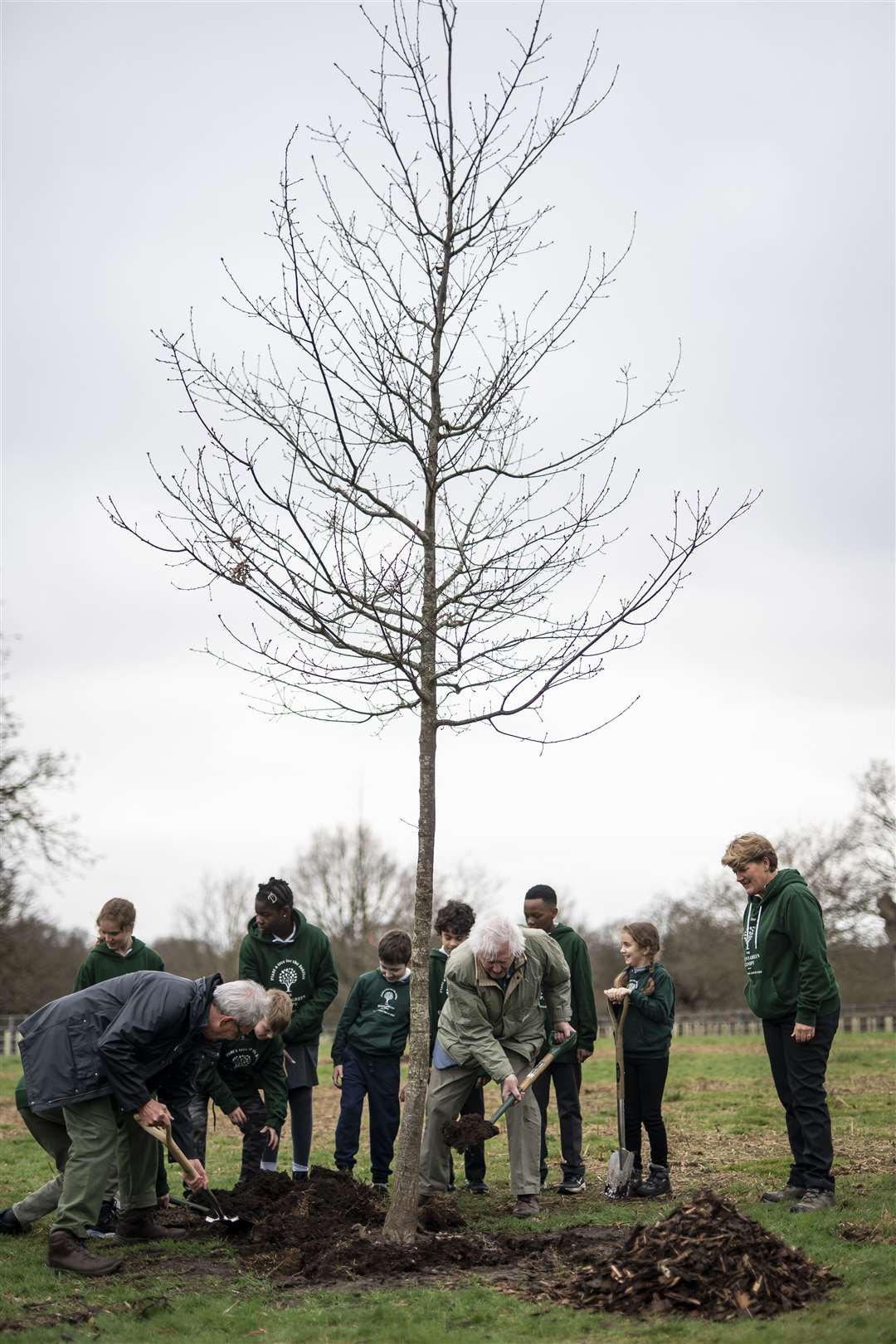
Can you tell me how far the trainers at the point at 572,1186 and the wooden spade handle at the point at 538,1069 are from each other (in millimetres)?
843

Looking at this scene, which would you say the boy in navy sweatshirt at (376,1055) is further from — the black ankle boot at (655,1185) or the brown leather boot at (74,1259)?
the brown leather boot at (74,1259)

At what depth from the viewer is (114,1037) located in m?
6.69

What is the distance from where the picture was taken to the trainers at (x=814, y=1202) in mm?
7469

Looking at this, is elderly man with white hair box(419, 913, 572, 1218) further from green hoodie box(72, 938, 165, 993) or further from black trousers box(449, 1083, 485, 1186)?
green hoodie box(72, 938, 165, 993)

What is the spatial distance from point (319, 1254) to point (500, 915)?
7.02ft

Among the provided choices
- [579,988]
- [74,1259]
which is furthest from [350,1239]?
[579,988]

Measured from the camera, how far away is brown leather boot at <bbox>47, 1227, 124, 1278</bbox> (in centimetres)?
659

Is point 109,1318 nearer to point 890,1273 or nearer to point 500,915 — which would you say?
point 500,915

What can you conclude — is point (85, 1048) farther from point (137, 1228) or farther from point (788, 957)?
point (788, 957)

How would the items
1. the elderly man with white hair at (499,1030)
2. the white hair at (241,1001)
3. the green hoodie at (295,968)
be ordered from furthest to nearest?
1. the green hoodie at (295,968)
2. the elderly man with white hair at (499,1030)
3. the white hair at (241,1001)

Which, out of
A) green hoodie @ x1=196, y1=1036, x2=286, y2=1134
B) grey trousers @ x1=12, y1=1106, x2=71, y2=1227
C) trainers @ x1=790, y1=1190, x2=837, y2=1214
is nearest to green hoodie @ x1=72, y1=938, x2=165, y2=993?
green hoodie @ x1=196, y1=1036, x2=286, y2=1134

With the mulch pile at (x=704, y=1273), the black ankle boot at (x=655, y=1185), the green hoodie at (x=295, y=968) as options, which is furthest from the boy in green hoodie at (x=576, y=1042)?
the mulch pile at (x=704, y=1273)

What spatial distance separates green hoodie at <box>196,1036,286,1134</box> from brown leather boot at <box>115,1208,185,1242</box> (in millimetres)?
827

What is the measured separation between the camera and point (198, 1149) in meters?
8.88
